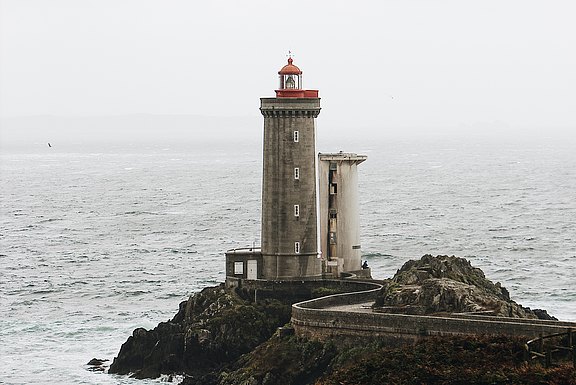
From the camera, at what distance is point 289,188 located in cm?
4816

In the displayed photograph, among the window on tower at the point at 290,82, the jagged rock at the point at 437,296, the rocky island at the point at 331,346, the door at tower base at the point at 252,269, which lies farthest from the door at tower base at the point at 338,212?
the jagged rock at the point at 437,296

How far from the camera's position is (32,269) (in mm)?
72438

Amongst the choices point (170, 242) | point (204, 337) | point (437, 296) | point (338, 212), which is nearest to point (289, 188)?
point (338, 212)

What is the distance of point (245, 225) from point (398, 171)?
3139 inches

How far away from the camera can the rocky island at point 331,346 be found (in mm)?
28906

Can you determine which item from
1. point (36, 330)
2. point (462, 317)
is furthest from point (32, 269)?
point (462, 317)

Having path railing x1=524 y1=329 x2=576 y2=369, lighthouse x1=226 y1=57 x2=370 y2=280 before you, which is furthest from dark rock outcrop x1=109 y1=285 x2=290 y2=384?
path railing x1=524 y1=329 x2=576 y2=369

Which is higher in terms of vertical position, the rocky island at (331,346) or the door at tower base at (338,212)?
the door at tower base at (338,212)

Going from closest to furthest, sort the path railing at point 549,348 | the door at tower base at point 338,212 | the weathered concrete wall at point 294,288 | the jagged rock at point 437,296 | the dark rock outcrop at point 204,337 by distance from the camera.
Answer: the path railing at point 549,348 < the jagged rock at point 437,296 < the dark rock outcrop at point 204,337 < the weathered concrete wall at point 294,288 < the door at tower base at point 338,212

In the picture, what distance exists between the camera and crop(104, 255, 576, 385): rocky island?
28906 mm

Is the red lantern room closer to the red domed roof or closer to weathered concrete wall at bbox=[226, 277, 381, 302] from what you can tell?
the red domed roof

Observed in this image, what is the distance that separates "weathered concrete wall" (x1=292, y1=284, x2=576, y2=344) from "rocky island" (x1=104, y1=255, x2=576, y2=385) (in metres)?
0.26

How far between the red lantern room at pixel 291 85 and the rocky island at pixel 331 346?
6992 mm

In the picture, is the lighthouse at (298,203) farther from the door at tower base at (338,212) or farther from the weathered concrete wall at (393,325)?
the weathered concrete wall at (393,325)
